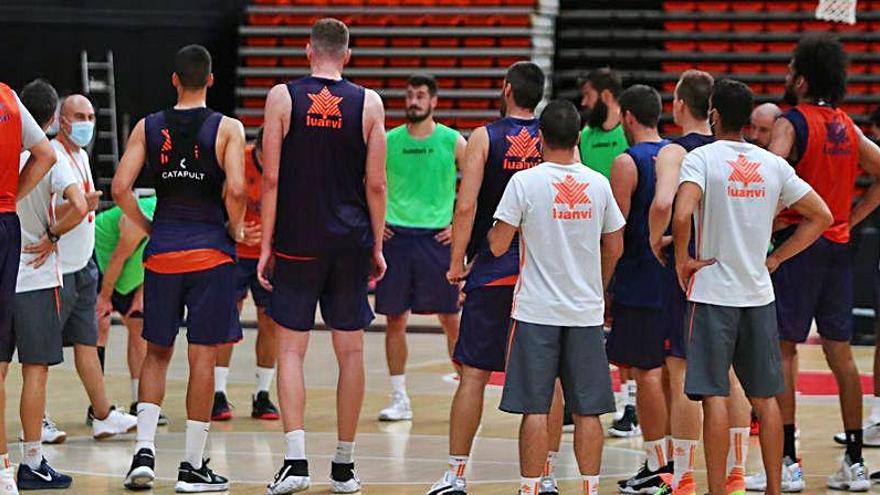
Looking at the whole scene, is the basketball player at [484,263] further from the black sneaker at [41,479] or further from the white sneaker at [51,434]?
the white sneaker at [51,434]

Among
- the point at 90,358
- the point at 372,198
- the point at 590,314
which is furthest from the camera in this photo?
the point at 90,358

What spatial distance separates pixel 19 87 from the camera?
1895 cm

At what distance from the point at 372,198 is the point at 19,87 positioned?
12.6 meters

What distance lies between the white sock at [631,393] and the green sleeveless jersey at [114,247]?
119 inches

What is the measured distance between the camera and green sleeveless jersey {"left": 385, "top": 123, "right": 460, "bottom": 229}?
34.0 feet

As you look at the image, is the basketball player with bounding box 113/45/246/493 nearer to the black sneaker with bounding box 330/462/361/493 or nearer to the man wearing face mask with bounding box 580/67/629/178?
the black sneaker with bounding box 330/462/361/493

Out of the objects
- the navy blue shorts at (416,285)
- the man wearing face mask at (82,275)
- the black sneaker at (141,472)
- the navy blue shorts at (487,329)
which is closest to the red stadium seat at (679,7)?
the navy blue shorts at (416,285)

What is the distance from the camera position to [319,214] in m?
7.36

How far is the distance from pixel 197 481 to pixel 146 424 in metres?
0.41

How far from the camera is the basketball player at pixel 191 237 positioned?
746 cm

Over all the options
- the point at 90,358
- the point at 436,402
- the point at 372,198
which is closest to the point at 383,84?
the point at 436,402

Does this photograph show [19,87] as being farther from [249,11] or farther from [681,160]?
[681,160]

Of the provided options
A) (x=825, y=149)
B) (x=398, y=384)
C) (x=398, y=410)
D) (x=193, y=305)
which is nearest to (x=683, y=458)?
(x=825, y=149)

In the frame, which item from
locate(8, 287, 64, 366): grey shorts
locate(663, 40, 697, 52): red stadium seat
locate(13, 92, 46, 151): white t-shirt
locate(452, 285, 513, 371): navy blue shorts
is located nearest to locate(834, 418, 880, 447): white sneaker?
locate(452, 285, 513, 371): navy blue shorts
